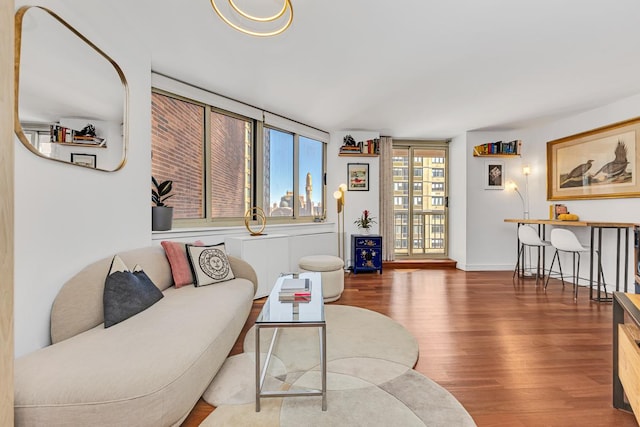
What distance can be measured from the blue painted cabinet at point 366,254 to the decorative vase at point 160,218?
2.93 m

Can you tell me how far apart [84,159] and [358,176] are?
13.4 ft

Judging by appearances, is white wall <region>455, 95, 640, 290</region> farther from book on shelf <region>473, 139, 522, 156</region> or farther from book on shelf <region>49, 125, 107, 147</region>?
book on shelf <region>49, 125, 107, 147</region>

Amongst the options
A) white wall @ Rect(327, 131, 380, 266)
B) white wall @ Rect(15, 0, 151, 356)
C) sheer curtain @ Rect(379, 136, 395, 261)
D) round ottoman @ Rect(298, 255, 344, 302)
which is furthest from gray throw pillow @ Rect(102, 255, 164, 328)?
sheer curtain @ Rect(379, 136, 395, 261)

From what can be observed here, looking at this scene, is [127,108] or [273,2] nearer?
[273,2]

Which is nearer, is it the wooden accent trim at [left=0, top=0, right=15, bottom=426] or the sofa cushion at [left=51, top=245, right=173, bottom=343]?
the wooden accent trim at [left=0, top=0, right=15, bottom=426]

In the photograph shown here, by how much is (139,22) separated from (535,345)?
3944 millimetres

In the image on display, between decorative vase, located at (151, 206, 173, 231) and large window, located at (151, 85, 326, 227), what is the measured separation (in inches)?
15.0

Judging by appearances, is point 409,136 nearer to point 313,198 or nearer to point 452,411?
point 313,198

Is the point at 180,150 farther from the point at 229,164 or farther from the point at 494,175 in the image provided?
the point at 494,175

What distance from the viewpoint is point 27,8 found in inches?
59.0

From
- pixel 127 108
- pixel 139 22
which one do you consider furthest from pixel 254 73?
pixel 127 108

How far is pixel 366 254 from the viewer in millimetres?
4895

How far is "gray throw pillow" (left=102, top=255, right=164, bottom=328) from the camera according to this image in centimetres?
165

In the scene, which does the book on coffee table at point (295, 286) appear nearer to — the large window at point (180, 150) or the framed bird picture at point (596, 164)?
the large window at point (180, 150)
